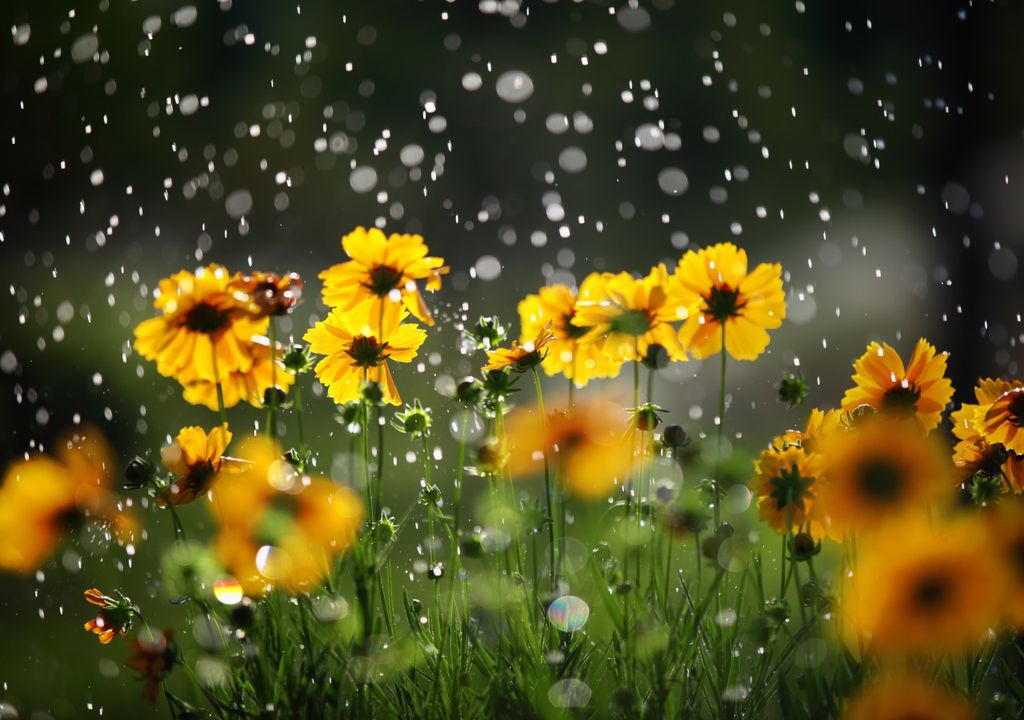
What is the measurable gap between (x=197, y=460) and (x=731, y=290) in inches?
15.1

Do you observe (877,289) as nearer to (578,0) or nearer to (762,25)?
(762,25)

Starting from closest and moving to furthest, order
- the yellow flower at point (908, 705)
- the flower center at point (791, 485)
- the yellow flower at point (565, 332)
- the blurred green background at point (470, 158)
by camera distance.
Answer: the yellow flower at point (908, 705) → the flower center at point (791, 485) → the yellow flower at point (565, 332) → the blurred green background at point (470, 158)

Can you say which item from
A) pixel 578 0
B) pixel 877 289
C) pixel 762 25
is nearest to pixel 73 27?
pixel 578 0

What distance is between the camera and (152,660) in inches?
20.0

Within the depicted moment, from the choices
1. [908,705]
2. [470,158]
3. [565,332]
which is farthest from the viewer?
[470,158]

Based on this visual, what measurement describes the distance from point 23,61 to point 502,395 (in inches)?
123

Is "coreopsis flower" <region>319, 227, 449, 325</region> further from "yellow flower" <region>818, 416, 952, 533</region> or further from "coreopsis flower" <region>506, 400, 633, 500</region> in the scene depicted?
"yellow flower" <region>818, 416, 952, 533</region>

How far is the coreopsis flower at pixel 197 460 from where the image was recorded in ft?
1.97

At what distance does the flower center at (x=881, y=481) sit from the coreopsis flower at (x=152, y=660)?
391mm

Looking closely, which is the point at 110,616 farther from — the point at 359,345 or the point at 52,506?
the point at 359,345

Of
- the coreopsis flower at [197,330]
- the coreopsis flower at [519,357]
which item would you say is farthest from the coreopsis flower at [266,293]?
the coreopsis flower at [519,357]

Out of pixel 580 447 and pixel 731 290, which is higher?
pixel 731 290

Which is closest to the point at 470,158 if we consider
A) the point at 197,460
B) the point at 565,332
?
the point at 565,332

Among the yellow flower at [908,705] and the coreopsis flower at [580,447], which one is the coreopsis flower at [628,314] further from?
the yellow flower at [908,705]
